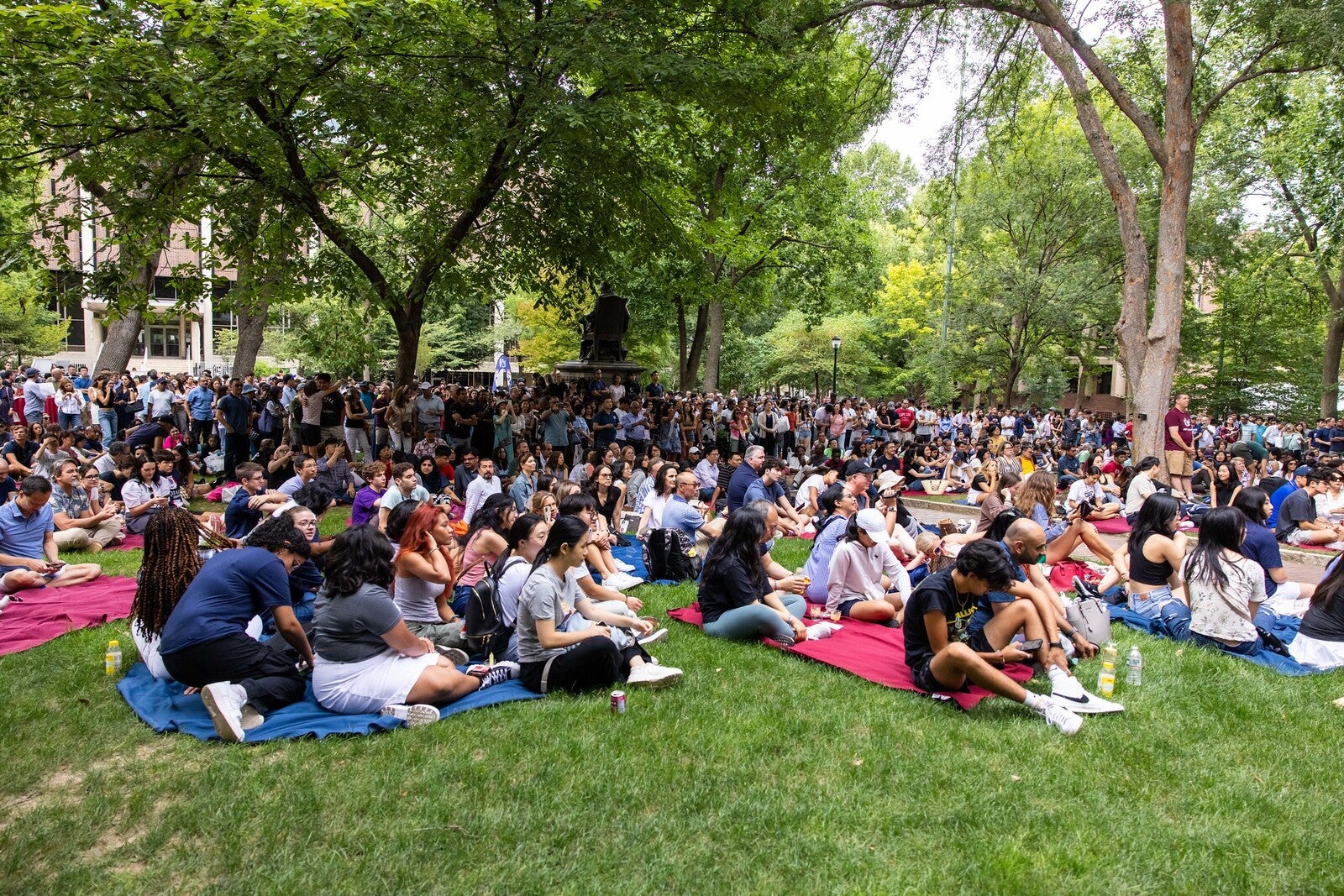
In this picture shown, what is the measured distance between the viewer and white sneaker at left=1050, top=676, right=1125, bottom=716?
204 inches

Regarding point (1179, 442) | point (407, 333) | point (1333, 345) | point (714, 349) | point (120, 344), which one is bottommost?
point (1179, 442)

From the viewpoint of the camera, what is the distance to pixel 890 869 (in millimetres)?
3576

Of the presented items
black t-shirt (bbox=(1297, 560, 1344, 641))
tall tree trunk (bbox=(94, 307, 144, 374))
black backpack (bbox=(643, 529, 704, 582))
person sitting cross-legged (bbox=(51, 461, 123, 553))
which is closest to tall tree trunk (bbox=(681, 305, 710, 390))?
tall tree trunk (bbox=(94, 307, 144, 374))

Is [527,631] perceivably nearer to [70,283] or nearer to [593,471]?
[593,471]

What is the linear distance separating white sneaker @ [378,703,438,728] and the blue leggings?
2.41 meters

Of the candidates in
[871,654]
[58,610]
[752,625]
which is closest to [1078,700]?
[871,654]

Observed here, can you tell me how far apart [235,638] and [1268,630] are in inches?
293

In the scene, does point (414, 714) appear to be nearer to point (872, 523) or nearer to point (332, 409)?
point (872, 523)

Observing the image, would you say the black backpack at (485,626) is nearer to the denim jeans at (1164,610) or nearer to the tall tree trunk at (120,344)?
the denim jeans at (1164,610)

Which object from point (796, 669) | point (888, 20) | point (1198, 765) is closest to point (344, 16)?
point (796, 669)

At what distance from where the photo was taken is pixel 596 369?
2008 cm

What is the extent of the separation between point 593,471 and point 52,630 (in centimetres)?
699

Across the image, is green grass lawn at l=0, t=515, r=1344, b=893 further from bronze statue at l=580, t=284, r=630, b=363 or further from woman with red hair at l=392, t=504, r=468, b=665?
bronze statue at l=580, t=284, r=630, b=363

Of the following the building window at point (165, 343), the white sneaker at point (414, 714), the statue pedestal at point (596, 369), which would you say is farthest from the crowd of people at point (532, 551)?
the building window at point (165, 343)
